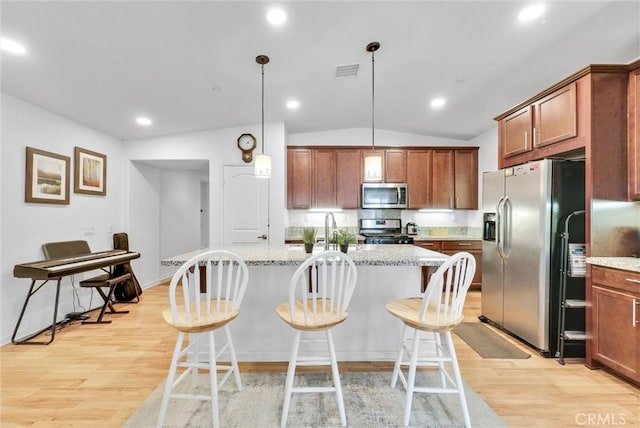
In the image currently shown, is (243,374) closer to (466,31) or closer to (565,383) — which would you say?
(565,383)

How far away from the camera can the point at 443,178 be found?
4980 millimetres

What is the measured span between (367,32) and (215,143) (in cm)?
283

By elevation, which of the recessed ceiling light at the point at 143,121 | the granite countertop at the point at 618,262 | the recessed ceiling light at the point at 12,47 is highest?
the recessed ceiling light at the point at 12,47

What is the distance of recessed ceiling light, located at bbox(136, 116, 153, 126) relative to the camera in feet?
12.1

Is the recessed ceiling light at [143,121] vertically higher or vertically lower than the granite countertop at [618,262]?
higher

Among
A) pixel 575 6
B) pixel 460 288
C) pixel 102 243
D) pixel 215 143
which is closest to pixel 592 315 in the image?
pixel 460 288

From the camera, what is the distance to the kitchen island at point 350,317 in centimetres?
239

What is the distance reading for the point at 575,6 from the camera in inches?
85.6

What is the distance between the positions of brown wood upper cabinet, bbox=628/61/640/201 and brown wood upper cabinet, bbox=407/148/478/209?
8.57 ft

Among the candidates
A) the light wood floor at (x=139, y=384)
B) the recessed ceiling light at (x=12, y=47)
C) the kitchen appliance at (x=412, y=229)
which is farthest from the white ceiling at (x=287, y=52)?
the light wood floor at (x=139, y=384)

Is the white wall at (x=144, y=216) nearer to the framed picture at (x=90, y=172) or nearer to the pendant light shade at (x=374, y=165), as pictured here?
the framed picture at (x=90, y=172)

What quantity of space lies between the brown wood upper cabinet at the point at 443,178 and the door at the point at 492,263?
5.00 feet

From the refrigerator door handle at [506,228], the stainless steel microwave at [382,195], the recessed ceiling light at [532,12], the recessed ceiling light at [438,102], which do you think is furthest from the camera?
the stainless steel microwave at [382,195]

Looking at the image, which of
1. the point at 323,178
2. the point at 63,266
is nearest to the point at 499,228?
the point at 323,178
